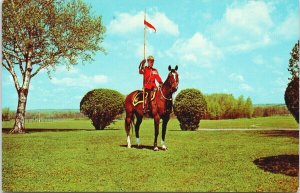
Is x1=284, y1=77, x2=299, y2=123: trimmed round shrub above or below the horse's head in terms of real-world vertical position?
below

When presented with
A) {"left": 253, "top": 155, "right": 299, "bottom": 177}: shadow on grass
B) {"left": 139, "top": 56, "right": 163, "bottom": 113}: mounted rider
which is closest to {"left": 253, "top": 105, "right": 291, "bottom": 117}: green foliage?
{"left": 253, "top": 155, "right": 299, "bottom": 177}: shadow on grass

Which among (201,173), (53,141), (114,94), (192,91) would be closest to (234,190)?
(201,173)

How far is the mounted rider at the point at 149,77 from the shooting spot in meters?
13.2

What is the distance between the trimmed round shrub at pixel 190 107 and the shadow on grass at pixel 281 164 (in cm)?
903

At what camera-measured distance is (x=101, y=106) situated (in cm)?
2348

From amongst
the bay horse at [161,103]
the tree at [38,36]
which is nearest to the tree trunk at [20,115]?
the tree at [38,36]

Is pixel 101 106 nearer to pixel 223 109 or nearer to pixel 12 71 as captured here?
pixel 12 71

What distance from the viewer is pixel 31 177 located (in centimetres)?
1137

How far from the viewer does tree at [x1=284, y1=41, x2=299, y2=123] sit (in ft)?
36.3

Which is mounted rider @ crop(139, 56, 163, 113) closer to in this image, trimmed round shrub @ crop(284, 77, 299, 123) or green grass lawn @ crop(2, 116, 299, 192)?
green grass lawn @ crop(2, 116, 299, 192)

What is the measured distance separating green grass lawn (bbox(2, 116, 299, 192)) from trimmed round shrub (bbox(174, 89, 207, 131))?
483 cm

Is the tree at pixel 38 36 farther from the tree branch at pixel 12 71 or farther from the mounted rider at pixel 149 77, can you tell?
the mounted rider at pixel 149 77

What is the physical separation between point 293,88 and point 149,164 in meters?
4.59

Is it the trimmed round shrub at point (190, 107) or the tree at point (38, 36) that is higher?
the tree at point (38, 36)
